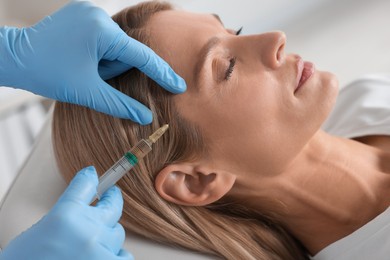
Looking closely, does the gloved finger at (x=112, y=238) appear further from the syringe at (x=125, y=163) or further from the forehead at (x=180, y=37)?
the forehead at (x=180, y=37)

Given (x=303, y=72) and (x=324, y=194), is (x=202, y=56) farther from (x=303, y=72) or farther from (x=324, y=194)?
(x=324, y=194)

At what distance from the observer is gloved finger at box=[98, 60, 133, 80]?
1218 mm

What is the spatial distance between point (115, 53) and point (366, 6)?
52.5 inches

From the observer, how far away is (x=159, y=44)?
121cm

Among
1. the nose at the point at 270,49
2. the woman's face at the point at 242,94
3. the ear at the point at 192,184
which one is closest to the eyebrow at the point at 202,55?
the woman's face at the point at 242,94

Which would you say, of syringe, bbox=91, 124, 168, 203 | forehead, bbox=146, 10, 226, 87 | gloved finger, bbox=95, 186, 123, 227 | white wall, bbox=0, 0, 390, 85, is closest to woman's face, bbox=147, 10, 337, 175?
forehead, bbox=146, 10, 226, 87

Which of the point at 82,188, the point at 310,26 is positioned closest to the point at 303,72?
the point at 82,188

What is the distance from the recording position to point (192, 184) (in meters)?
1.27

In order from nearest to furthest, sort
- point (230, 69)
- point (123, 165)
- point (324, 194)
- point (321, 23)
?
point (123, 165) < point (230, 69) < point (324, 194) < point (321, 23)

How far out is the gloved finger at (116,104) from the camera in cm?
114

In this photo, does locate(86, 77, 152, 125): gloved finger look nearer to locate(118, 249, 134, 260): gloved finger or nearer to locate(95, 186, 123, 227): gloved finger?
locate(95, 186, 123, 227): gloved finger

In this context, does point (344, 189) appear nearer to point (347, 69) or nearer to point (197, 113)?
point (197, 113)

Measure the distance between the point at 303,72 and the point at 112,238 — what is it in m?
0.64

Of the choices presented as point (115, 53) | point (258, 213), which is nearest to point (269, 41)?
point (115, 53)
